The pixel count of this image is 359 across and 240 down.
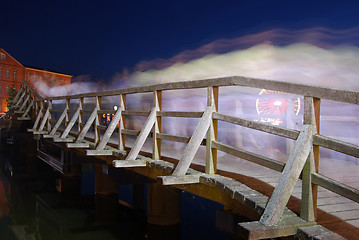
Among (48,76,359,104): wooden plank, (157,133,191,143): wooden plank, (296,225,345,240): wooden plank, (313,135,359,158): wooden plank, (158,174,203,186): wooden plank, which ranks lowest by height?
(296,225,345,240): wooden plank

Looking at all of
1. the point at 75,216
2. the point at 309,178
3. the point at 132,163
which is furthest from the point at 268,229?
the point at 75,216

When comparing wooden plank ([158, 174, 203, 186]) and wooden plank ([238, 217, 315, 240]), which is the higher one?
wooden plank ([158, 174, 203, 186])

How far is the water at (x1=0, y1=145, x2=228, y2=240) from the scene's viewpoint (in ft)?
35.4

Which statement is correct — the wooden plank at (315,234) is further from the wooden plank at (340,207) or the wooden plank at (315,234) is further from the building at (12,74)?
the building at (12,74)

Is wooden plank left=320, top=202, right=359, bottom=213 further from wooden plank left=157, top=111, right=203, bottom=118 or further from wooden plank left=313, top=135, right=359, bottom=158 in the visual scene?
wooden plank left=157, top=111, right=203, bottom=118

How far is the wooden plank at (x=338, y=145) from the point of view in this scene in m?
2.52

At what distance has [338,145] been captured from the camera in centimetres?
265

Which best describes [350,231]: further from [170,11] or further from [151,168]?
[170,11]

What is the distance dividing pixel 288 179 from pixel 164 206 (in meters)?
7.18

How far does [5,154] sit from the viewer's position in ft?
80.1

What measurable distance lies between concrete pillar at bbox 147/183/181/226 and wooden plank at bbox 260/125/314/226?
6.84 m

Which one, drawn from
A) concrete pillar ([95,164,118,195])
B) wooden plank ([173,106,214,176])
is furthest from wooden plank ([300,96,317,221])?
concrete pillar ([95,164,118,195])

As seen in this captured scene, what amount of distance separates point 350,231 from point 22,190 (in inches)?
617

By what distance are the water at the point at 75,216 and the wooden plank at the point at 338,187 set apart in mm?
7244
